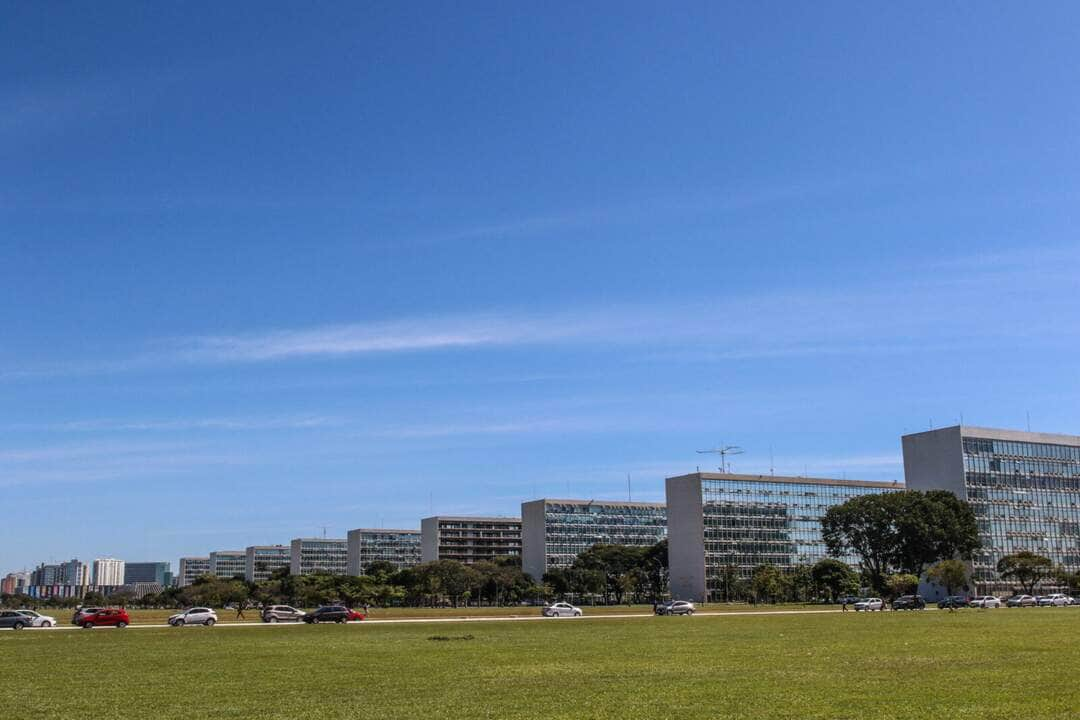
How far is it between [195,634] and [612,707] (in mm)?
43943

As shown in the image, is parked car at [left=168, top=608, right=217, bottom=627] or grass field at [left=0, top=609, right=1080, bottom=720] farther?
parked car at [left=168, top=608, right=217, bottom=627]

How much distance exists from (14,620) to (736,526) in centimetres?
12901

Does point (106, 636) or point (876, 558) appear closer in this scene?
point (106, 636)

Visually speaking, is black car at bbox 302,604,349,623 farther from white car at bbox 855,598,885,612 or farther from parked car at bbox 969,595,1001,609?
parked car at bbox 969,595,1001,609

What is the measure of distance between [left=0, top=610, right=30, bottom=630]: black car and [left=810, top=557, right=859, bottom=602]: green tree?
324 feet

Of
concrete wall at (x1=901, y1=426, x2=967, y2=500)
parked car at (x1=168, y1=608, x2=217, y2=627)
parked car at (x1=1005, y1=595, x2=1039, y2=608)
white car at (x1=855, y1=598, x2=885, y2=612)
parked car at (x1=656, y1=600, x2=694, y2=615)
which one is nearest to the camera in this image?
parked car at (x1=168, y1=608, x2=217, y2=627)

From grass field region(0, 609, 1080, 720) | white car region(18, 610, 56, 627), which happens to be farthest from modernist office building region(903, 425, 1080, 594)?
white car region(18, 610, 56, 627)

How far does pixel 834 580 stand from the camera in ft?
449

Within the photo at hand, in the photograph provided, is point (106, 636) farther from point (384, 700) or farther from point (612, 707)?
point (612, 707)

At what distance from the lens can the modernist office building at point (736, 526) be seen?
17438 centimetres

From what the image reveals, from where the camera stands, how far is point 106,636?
192 feet

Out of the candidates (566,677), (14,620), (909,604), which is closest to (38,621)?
(14,620)

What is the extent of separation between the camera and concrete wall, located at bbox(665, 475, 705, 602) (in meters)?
173

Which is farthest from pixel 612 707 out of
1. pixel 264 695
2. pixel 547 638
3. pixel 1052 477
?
pixel 1052 477
